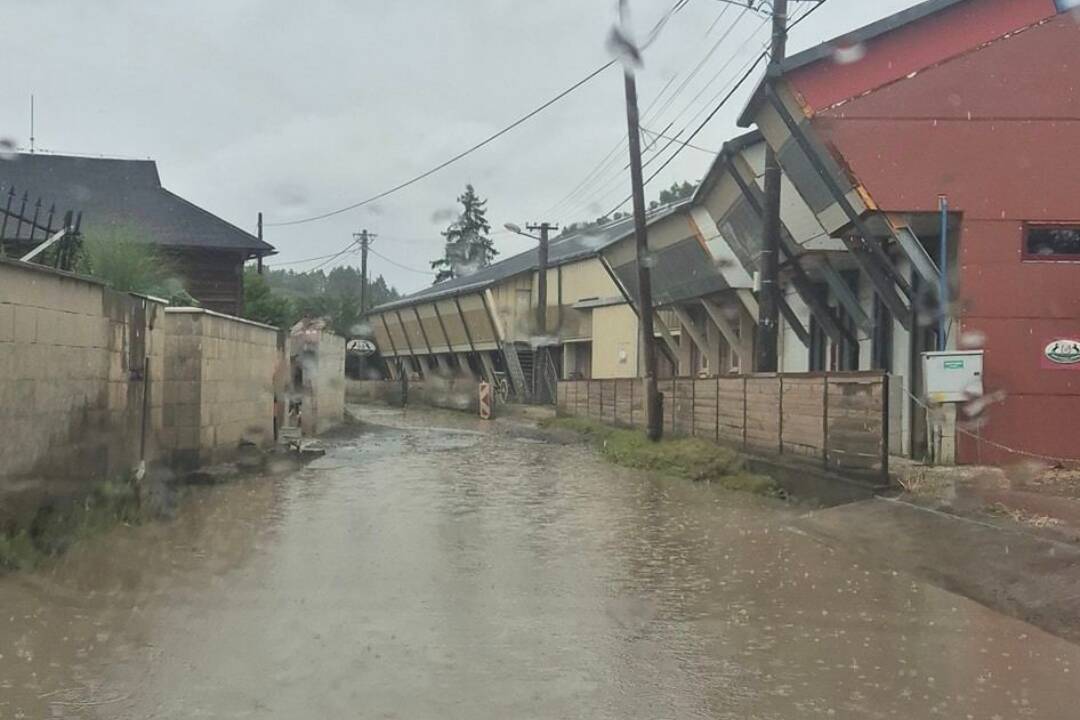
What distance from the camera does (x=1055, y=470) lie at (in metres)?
14.2

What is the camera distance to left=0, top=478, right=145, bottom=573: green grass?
8.58m

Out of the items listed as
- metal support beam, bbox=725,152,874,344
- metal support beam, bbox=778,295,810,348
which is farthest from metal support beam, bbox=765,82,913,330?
metal support beam, bbox=778,295,810,348

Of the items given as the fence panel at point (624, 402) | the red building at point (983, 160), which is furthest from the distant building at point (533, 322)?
the red building at point (983, 160)

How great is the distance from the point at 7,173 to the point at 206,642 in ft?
100

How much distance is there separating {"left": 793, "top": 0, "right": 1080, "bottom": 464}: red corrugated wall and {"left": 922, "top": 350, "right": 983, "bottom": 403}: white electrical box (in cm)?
90

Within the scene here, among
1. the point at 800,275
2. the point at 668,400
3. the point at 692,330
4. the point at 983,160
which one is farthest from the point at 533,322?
the point at 983,160

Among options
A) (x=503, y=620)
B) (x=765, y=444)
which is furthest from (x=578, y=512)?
(x=503, y=620)

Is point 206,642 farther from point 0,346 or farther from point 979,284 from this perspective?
point 979,284

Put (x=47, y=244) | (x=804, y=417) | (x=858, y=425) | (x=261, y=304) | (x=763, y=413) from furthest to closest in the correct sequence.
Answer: (x=261, y=304), (x=763, y=413), (x=804, y=417), (x=858, y=425), (x=47, y=244)

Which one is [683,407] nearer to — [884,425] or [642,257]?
[642,257]

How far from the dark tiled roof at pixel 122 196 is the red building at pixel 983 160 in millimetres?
18825

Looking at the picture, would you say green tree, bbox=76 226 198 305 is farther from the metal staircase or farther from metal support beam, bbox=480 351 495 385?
metal support beam, bbox=480 351 495 385

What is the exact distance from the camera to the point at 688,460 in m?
18.3

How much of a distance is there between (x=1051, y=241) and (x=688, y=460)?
6.37 meters
